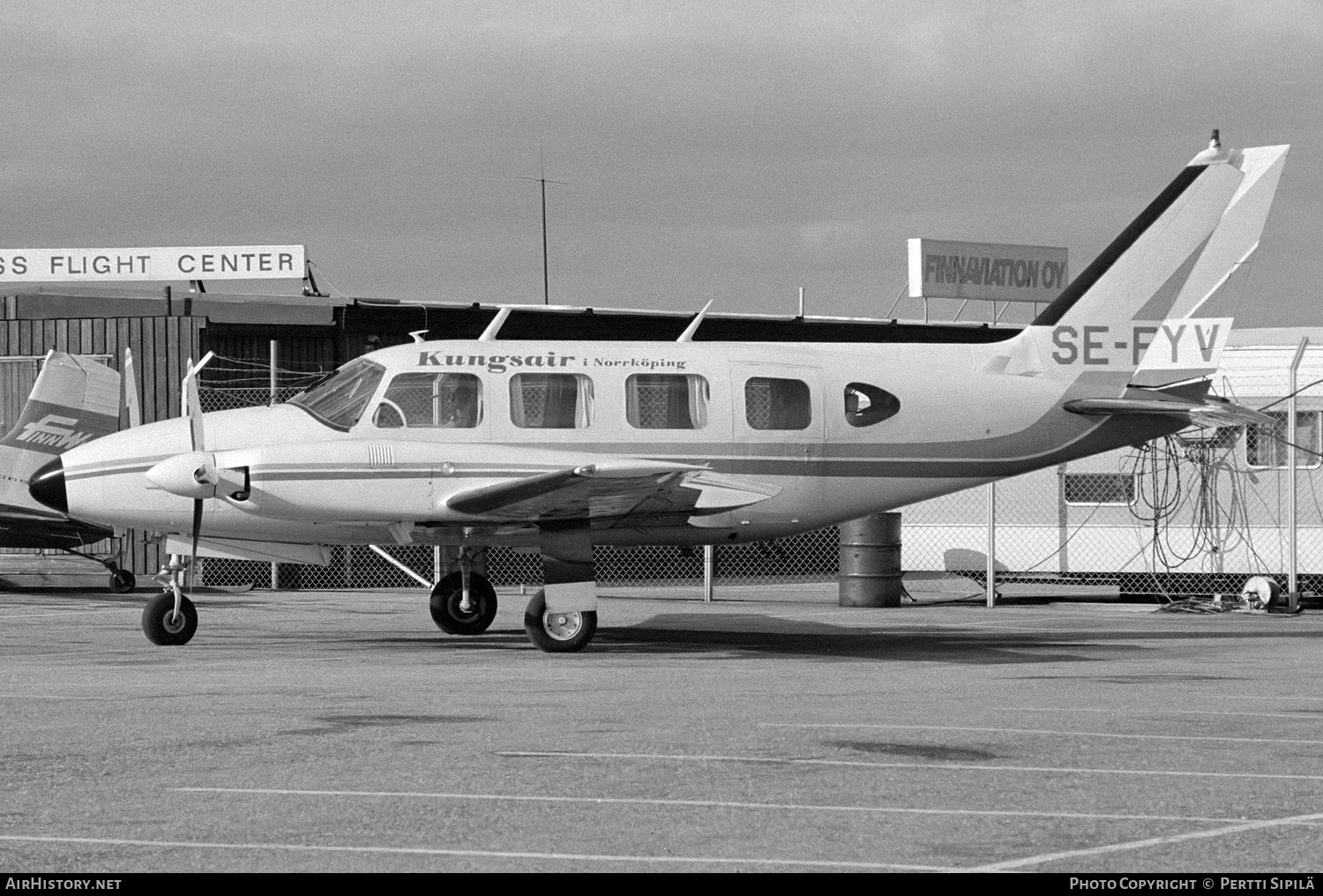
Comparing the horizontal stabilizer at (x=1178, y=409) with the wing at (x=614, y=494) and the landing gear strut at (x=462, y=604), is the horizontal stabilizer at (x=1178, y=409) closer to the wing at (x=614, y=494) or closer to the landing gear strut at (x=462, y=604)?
the wing at (x=614, y=494)

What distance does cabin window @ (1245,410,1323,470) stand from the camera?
22.4 metres

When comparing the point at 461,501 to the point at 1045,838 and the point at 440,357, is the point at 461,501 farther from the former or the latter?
the point at 1045,838

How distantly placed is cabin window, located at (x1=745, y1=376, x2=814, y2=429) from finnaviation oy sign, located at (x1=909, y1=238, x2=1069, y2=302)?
1073 inches

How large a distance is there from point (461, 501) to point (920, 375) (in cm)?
471

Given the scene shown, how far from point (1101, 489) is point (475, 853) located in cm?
1871

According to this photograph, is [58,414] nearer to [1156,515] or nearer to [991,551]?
[991,551]

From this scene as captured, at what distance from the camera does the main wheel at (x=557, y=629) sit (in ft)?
48.0

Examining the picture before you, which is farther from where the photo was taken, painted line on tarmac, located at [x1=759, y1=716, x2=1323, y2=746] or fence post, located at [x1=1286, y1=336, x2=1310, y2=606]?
fence post, located at [x1=1286, y1=336, x2=1310, y2=606]

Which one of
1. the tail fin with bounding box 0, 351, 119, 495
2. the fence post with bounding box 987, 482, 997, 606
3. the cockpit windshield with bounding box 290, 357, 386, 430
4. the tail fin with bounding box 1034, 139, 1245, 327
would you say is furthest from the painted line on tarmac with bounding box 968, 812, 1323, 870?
the tail fin with bounding box 0, 351, 119, 495

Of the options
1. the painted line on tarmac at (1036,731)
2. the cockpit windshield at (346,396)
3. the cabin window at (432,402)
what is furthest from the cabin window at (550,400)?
the painted line on tarmac at (1036,731)

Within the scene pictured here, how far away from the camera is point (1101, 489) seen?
2328 cm

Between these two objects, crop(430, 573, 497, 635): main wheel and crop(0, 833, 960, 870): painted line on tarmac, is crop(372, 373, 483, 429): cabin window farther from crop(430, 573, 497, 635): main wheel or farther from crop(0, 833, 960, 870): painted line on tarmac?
crop(0, 833, 960, 870): painted line on tarmac

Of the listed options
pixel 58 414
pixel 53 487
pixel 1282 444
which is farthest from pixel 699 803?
pixel 1282 444

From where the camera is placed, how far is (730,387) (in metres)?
15.4
